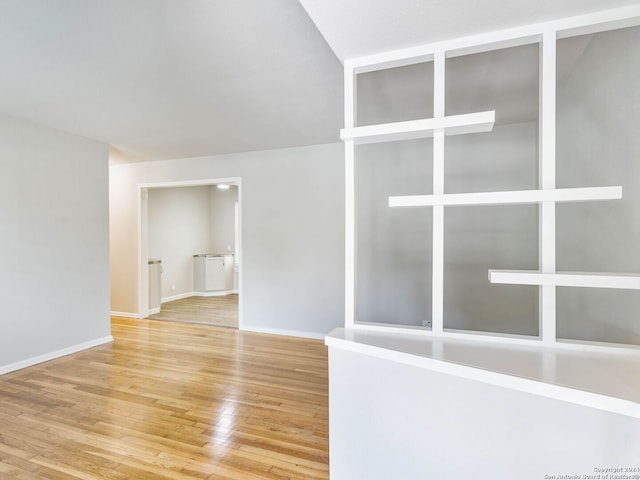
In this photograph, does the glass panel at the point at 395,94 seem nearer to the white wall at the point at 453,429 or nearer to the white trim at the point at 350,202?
the white trim at the point at 350,202

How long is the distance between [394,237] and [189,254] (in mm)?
5011

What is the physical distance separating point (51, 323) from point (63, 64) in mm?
2728

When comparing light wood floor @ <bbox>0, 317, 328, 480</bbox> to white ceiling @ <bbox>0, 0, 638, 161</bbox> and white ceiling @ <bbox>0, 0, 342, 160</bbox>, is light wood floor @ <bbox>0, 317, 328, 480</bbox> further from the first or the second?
white ceiling @ <bbox>0, 0, 342, 160</bbox>

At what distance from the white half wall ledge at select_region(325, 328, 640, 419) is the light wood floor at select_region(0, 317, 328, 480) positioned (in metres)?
1.05

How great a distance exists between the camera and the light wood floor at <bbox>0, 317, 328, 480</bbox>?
1880 millimetres

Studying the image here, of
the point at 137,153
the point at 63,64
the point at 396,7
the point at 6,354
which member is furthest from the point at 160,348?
the point at 396,7

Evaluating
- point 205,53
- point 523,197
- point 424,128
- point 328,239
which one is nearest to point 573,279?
point 523,197

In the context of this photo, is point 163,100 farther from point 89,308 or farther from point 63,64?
point 89,308

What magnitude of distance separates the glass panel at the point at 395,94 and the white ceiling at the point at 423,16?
109cm

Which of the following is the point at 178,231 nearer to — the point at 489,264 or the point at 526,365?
the point at 489,264

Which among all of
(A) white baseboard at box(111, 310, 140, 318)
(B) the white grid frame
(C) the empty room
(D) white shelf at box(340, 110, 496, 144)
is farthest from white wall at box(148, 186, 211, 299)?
(B) the white grid frame

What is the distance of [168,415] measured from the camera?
7.88 feet

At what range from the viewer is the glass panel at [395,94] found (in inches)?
95.4

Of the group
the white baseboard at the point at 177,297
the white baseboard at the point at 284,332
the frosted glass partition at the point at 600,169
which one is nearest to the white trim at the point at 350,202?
the frosted glass partition at the point at 600,169
